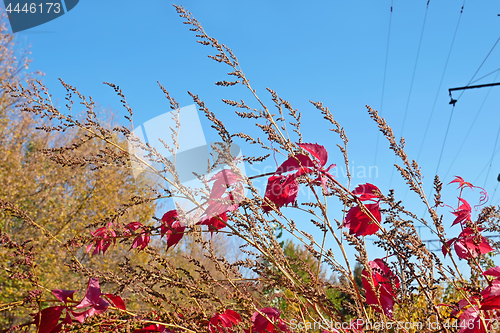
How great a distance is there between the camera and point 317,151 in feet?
3.08

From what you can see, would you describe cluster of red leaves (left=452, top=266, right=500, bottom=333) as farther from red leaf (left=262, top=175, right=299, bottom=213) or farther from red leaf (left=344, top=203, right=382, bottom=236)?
red leaf (left=262, top=175, right=299, bottom=213)

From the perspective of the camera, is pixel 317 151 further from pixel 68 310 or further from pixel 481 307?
pixel 68 310

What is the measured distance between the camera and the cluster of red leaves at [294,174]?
897 millimetres

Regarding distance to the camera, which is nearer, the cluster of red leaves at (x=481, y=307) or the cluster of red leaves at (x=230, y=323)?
the cluster of red leaves at (x=481, y=307)

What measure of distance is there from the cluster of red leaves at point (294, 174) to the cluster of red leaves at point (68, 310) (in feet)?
1.73

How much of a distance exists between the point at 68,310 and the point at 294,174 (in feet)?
2.28

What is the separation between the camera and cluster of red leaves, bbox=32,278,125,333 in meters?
0.90

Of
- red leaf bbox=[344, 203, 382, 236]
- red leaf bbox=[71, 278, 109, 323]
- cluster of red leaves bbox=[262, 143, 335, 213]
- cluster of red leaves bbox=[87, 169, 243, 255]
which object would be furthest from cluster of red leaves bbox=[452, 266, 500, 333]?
red leaf bbox=[71, 278, 109, 323]

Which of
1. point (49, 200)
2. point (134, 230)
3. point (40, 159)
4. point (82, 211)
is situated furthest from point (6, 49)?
point (134, 230)

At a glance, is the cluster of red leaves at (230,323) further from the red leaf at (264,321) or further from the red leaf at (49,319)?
the red leaf at (49,319)

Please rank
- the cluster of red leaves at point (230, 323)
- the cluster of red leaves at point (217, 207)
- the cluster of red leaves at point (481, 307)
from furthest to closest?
the cluster of red leaves at point (230, 323) → the cluster of red leaves at point (217, 207) → the cluster of red leaves at point (481, 307)

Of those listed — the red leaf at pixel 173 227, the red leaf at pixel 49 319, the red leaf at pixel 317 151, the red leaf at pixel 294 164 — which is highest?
the red leaf at pixel 317 151

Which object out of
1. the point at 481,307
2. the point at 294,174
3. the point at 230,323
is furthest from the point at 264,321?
the point at 481,307

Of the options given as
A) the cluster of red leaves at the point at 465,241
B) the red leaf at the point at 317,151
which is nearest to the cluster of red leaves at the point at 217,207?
the red leaf at the point at 317,151
